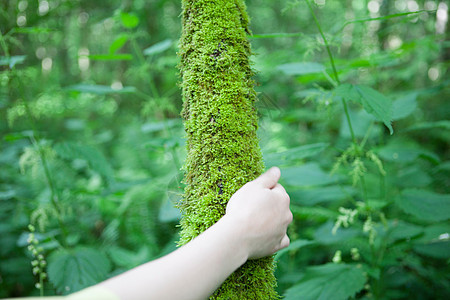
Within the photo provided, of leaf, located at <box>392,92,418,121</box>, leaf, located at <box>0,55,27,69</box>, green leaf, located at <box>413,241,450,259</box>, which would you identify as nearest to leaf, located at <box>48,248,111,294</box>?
leaf, located at <box>0,55,27,69</box>

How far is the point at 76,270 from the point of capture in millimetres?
2285

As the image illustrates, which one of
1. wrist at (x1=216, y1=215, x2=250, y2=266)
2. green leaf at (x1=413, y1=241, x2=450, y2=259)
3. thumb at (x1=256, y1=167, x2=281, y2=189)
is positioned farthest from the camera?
green leaf at (x1=413, y1=241, x2=450, y2=259)

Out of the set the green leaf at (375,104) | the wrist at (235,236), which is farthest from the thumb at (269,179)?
the green leaf at (375,104)

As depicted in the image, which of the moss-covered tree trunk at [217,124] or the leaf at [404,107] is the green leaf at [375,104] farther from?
the leaf at [404,107]

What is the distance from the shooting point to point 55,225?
4898mm

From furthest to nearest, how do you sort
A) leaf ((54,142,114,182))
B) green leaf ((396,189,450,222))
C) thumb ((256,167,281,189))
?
1. leaf ((54,142,114,182))
2. green leaf ((396,189,450,222))
3. thumb ((256,167,281,189))

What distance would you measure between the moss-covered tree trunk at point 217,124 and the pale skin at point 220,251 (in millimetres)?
112

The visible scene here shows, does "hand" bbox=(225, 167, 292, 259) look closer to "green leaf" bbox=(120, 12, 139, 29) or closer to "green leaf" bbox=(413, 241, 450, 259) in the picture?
"green leaf" bbox=(120, 12, 139, 29)

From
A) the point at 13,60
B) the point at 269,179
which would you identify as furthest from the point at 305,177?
the point at 13,60

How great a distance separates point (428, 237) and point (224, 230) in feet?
7.45

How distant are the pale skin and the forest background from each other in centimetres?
47

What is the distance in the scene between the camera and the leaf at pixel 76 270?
7.17 ft

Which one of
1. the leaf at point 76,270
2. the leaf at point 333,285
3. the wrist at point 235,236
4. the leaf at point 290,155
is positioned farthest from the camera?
the leaf at point 76,270

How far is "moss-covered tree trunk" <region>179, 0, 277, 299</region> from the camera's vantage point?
48.7 inches
